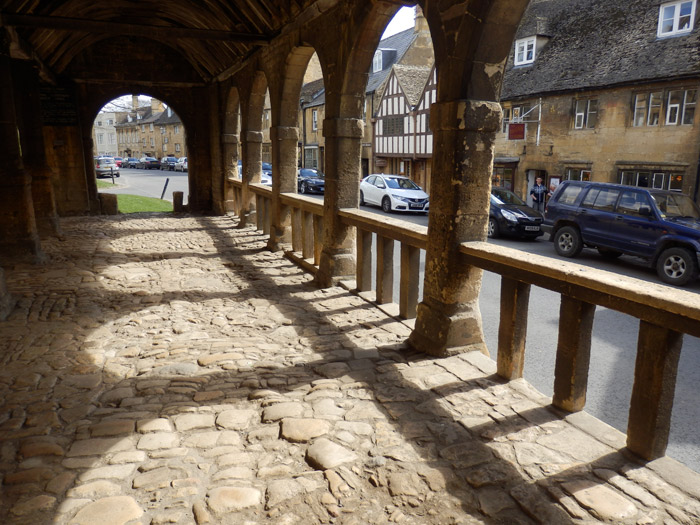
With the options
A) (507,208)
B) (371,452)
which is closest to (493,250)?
(371,452)

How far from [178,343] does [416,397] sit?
6.81 ft

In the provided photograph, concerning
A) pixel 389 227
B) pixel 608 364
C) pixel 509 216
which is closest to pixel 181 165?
pixel 509 216

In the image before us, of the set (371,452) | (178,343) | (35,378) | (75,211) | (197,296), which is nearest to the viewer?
(371,452)

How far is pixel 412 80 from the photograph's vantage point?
79.2ft

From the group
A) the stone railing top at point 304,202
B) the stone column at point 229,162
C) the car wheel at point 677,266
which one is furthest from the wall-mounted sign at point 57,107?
the car wheel at point 677,266

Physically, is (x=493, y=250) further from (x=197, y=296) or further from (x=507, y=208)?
(x=507, y=208)

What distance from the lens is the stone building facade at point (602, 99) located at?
48.8 ft

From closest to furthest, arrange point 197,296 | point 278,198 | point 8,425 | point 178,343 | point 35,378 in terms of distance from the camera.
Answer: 1. point 8,425
2. point 35,378
3. point 178,343
4. point 197,296
5. point 278,198

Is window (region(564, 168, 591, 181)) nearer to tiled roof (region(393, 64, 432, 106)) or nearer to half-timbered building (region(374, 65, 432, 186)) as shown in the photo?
half-timbered building (region(374, 65, 432, 186))

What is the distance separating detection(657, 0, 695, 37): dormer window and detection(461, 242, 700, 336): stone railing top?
15.6m

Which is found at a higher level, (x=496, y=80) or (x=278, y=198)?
(x=496, y=80)

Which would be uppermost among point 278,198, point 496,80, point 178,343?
point 496,80

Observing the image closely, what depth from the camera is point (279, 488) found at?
2.47 m

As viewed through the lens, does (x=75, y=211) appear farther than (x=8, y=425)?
Yes
